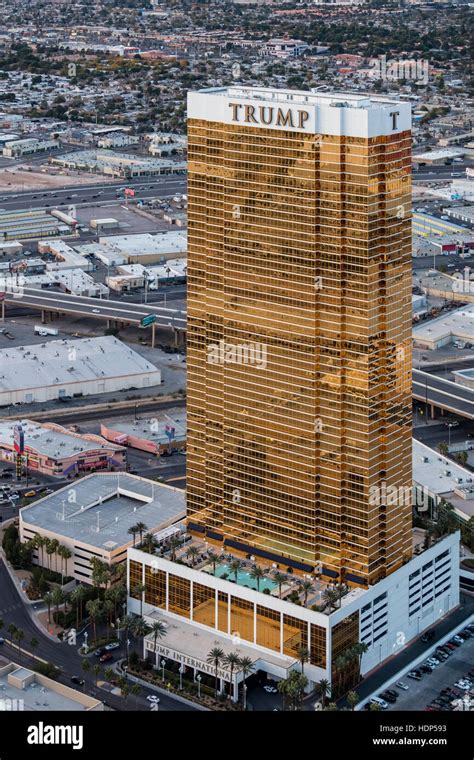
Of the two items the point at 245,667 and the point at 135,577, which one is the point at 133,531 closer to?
the point at 135,577

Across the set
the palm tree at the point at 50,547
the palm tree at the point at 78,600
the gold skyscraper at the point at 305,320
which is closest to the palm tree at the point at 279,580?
the gold skyscraper at the point at 305,320

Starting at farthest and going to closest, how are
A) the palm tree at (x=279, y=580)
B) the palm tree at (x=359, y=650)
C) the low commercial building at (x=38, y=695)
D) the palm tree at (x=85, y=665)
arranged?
the palm tree at (x=85, y=665)
the palm tree at (x=279, y=580)
the palm tree at (x=359, y=650)
the low commercial building at (x=38, y=695)

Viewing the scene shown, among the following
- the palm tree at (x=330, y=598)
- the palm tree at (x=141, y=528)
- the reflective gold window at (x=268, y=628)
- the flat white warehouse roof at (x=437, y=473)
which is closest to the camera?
the palm tree at (x=330, y=598)

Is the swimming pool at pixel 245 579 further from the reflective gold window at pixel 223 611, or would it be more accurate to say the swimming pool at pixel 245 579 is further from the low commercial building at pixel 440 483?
the low commercial building at pixel 440 483

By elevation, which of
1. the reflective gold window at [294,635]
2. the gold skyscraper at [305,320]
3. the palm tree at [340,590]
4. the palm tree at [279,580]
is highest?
the gold skyscraper at [305,320]

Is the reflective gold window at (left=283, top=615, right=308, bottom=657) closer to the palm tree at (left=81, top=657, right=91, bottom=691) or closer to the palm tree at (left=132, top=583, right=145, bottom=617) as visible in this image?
the palm tree at (left=132, top=583, right=145, bottom=617)
